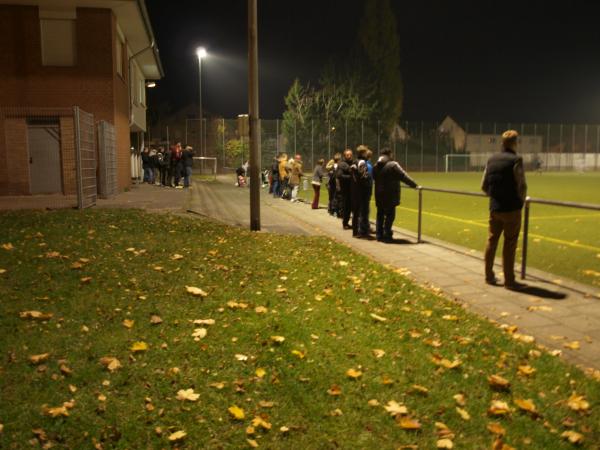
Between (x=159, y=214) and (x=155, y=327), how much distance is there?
767 cm

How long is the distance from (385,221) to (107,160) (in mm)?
9675

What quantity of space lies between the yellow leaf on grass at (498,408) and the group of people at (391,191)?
136 inches

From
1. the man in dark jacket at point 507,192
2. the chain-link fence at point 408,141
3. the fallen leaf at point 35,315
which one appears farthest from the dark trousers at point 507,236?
the chain-link fence at point 408,141

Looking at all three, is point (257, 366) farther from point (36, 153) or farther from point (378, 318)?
point (36, 153)

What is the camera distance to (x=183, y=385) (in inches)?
162

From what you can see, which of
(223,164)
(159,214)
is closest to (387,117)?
(223,164)

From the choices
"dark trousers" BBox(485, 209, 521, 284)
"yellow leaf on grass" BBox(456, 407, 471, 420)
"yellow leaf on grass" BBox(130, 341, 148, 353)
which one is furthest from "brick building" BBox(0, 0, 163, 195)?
"yellow leaf on grass" BBox(456, 407, 471, 420)

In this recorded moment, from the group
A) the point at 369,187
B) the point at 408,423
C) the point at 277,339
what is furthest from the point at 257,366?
the point at 369,187

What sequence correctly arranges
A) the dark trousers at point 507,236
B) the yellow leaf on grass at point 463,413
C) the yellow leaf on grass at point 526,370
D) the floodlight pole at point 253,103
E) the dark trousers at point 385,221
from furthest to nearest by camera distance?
the floodlight pole at point 253,103, the dark trousers at point 385,221, the dark trousers at point 507,236, the yellow leaf on grass at point 526,370, the yellow leaf on grass at point 463,413

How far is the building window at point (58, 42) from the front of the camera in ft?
59.9

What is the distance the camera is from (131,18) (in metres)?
20.7

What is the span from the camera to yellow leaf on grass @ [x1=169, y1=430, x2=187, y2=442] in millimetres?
3443

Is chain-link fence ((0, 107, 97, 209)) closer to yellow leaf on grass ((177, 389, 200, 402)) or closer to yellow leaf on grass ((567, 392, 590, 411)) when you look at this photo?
yellow leaf on grass ((177, 389, 200, 402))

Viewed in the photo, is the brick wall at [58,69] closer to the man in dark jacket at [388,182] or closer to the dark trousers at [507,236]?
the man in dark jacket at [388,182]
